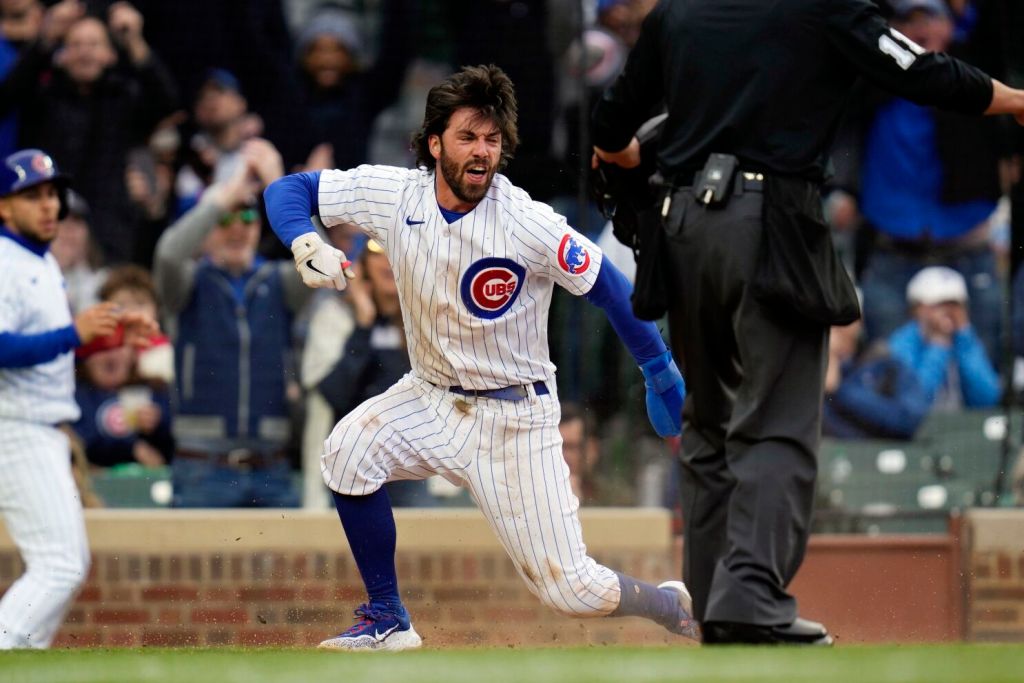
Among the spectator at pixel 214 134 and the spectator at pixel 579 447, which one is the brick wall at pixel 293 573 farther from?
the spectator at pixel 214 134

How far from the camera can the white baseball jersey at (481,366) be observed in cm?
561

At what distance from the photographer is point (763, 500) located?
15.9ft

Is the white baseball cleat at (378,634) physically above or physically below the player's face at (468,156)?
below

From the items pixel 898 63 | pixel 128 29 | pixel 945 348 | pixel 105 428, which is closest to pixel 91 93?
pixel 128 29

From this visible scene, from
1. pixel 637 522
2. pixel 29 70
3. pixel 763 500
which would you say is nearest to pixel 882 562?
pixel 637 522

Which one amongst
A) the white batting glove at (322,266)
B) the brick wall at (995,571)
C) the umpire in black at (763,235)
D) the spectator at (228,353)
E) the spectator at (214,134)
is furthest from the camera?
the spectator at (214,134)

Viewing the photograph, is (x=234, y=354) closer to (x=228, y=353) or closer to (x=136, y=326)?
(x=228, y=353)

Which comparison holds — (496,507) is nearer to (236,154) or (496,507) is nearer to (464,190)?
(464,190)

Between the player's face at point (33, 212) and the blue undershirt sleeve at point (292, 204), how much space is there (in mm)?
2307

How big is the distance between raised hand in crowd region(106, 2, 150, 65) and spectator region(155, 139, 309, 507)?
988 millimetres

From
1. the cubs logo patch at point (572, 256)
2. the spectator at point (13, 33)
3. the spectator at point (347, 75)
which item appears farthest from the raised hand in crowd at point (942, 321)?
the spectator at point (13, 33)

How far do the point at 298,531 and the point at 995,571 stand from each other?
3.36 meters

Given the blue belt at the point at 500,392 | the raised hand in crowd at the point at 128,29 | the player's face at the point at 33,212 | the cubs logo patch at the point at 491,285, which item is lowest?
the blue belt at the point at 500,392

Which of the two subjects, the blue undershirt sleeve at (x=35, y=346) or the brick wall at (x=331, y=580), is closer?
the blue undershirt sleeve at (x=35, y=346)
